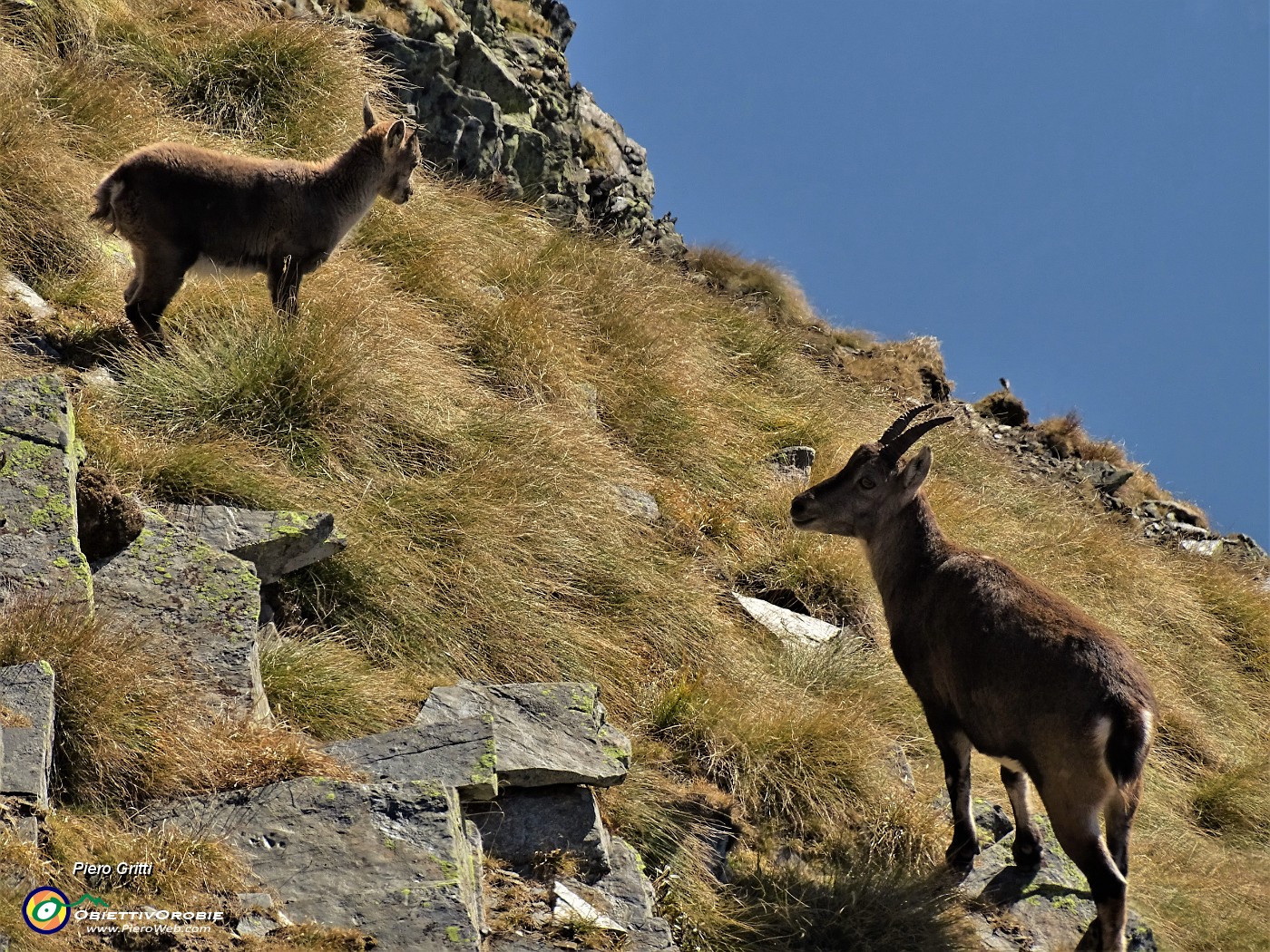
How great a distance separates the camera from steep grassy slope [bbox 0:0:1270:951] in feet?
20.0

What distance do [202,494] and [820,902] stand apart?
3.76 meters

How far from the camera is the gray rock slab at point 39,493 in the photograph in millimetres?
5207

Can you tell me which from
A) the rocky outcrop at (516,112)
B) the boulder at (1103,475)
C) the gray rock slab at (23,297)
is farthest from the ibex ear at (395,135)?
the boulder at (1103,475)

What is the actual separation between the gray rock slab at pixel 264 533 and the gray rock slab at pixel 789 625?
3339 millimetres

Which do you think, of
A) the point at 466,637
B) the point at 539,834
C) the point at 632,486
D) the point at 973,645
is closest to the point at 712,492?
the point at 632,486

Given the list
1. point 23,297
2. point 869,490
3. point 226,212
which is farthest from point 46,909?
point 23,297

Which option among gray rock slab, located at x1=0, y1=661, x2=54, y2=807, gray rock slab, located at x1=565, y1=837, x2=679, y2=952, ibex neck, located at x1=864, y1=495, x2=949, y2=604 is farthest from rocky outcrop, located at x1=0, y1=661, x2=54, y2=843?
ibex neck, located at x1=864, y1=495, x2=949, y2=604

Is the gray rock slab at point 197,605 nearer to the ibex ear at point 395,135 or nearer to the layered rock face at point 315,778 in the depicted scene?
the layered rock face at point 315,778

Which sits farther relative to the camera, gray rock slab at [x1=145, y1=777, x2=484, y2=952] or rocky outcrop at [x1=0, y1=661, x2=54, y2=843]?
gray rock slab at [x1=145, y1=777, x2=484, y2=952]

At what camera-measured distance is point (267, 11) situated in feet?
43.7

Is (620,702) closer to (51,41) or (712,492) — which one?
(712,492)

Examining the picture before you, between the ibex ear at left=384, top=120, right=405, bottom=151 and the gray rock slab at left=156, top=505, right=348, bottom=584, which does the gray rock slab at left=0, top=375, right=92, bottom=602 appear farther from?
the ibex ear at left=384, top=120, right=405, bottom=151

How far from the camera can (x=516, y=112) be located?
1549cm

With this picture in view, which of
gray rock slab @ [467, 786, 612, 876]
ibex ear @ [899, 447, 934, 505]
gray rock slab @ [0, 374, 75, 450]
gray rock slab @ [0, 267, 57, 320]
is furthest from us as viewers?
gray rock slab @ [0, 267, 57, 320]
